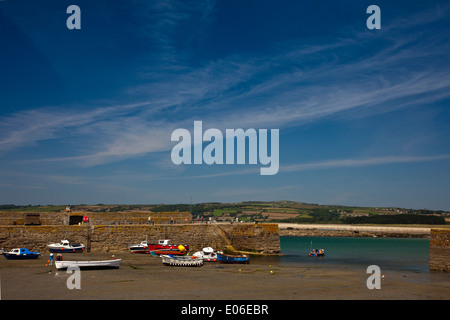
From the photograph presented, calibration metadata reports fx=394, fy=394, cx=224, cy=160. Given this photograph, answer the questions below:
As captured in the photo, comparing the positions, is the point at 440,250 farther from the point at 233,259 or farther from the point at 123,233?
the point at 123,233

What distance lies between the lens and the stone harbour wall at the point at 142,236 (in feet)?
119

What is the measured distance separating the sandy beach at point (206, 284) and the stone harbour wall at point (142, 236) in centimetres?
608

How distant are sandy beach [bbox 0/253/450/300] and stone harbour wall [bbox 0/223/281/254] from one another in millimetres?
6077

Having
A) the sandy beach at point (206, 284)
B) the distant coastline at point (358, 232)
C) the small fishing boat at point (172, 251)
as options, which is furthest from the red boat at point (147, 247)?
the distant coastline at point (358, 232)

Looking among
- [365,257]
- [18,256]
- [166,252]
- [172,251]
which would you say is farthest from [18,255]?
[365,257]

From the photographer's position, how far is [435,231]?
95.4ft

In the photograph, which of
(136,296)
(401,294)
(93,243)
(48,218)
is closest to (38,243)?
(93,243)

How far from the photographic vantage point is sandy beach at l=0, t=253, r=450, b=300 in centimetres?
1839

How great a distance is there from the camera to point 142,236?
39469 mm

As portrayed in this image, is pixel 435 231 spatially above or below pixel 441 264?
above

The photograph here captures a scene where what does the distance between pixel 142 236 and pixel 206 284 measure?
18947mm
